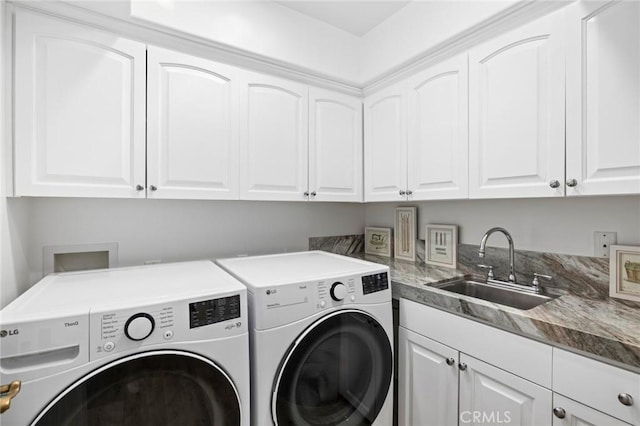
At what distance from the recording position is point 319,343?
1.24 meters

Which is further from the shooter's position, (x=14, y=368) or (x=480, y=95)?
(x=480, y=95)

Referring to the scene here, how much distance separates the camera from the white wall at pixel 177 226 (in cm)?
147

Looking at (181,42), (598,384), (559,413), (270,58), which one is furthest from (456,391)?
(181,42)

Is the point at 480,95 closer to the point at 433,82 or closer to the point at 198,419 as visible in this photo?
the point at 433,82

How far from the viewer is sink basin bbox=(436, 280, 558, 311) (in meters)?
A: 1.45

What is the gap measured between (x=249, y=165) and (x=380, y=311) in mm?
1024

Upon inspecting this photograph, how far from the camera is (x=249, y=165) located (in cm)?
166

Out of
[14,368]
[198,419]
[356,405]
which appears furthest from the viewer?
[356,405]

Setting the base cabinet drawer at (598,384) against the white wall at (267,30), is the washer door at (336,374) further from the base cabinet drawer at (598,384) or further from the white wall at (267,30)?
the white wall at (267,30)

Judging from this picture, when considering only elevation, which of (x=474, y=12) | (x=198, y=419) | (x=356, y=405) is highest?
(x=474, y=12)

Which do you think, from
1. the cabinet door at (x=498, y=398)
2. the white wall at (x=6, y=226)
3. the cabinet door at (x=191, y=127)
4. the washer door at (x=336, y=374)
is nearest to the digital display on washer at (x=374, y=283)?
the washer door at (x=336, y=374)

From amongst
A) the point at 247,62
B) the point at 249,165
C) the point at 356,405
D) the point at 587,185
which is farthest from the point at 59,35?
the point at 587,185

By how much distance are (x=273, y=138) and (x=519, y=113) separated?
3.98 ft

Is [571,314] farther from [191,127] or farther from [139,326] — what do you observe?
[191,127]
